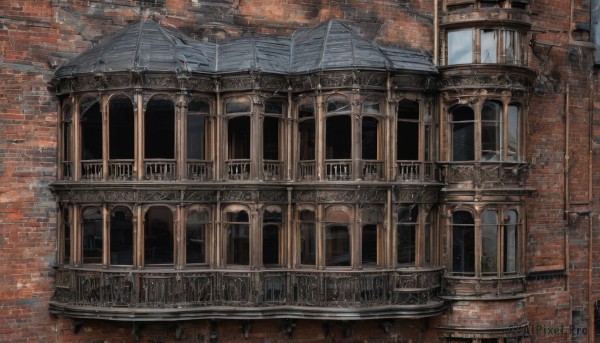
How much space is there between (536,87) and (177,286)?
44.5ft

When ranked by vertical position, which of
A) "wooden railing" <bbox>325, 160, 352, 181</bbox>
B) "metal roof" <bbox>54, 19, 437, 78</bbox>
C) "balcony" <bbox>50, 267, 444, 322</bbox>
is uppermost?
"metal roof" <bbox>54, 19, 437, 78</bbox>

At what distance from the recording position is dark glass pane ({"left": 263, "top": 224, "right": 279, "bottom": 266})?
2467 cm

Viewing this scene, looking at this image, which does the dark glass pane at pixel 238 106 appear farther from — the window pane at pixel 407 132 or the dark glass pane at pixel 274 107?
the window pane at pixel 407 132

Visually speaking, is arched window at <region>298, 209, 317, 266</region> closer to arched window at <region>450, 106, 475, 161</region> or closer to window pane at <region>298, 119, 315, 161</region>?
window pane at <region>298, 119, 315, 161</region>

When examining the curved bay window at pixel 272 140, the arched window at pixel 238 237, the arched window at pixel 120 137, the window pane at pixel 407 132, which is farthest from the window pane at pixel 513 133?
the arched window at pixel 120 137

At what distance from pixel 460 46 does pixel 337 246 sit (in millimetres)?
7198

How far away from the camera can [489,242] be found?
26.1m

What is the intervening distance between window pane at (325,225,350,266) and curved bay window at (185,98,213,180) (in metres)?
3.70

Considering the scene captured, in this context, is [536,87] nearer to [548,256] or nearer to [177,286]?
[548,256]

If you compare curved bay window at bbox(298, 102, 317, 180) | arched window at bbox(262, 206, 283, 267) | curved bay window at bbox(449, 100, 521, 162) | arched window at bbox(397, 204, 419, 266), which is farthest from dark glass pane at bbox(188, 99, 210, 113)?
curved bay window at bbox(449, 100, 521, 162)

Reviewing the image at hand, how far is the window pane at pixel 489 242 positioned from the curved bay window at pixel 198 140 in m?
8.17

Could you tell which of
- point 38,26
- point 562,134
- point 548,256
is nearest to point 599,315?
point 548,256

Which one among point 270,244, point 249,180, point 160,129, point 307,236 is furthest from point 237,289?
point 160,129

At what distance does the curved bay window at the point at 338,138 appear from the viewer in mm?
24369
